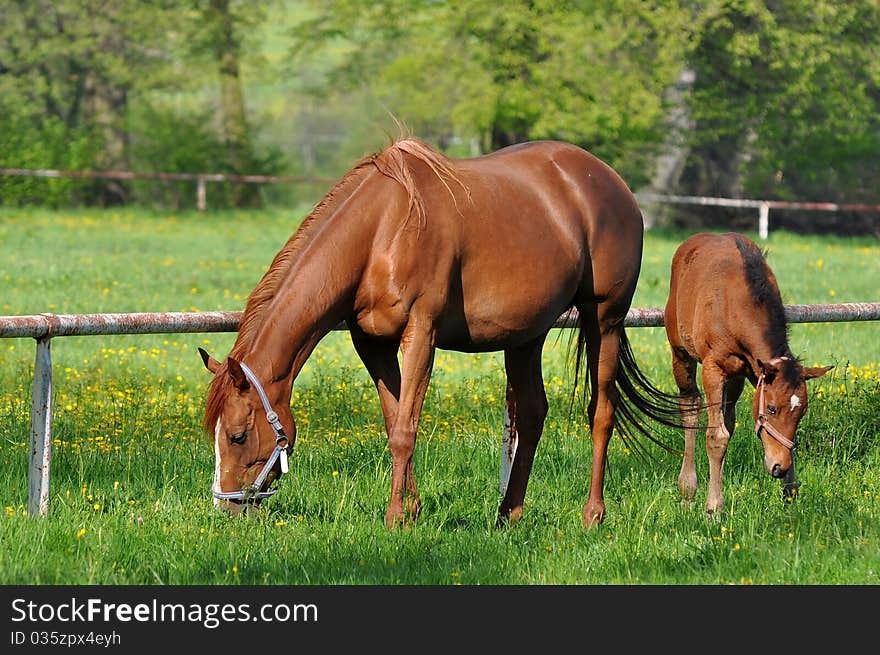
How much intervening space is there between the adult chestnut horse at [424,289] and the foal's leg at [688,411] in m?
0.80

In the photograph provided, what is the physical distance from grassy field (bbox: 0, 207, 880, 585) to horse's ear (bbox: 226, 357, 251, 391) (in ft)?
2.08

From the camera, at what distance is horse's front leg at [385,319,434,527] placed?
530 cm

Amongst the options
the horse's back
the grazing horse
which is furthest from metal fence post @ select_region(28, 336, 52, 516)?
the horse's back

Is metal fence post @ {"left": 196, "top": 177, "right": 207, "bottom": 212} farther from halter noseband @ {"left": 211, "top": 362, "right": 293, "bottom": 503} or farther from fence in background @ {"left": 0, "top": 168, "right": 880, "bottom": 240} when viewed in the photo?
halter noseband @ {"left": 211, "top": 362, "right": 293, "bottom": 503}

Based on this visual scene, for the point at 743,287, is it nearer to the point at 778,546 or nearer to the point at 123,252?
the point at 778,546

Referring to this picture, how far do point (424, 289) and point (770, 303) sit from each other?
2176 millimetres

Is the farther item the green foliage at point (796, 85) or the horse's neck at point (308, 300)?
the green foliage at point (796, 85)

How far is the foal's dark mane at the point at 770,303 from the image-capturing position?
6297 millimetres

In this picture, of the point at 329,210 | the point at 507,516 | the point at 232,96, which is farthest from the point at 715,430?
the point at 232,96

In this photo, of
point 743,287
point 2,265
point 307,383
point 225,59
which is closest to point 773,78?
point 225,59

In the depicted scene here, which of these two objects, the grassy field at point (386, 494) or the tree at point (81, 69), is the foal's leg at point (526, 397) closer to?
the grassy field at point (386, 494)

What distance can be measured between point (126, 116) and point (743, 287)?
34.2 metres

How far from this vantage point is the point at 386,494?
624 cm

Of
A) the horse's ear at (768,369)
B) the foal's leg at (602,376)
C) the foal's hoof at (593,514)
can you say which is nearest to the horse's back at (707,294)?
the horse's ear at (768,369)
